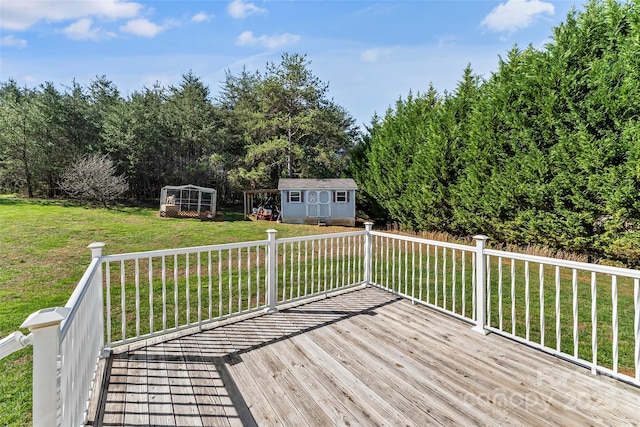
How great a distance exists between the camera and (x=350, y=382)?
236 centimetres

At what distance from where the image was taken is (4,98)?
16.9 metres

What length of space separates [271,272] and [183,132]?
58.6ft

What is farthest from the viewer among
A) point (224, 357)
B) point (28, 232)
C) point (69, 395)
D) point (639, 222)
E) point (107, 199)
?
point (107, 199)

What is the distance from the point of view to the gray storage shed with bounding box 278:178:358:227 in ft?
48.6

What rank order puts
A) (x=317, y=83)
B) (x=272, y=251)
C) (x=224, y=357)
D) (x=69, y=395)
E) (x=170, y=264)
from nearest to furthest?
1. (x=69, y=395)
2. (x=224, y=357)
3. (x=272, y=251)
4. (x=170, y=264)
5. (x=317, y=83)

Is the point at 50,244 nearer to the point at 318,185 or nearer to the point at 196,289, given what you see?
the point at 196,289

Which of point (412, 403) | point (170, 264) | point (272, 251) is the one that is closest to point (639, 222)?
point (412, 403)

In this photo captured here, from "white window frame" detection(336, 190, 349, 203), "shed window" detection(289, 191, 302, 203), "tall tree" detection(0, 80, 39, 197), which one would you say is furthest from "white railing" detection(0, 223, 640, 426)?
"tall tree" detection(0, 80, 39, 197)

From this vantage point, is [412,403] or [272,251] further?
[272,251]

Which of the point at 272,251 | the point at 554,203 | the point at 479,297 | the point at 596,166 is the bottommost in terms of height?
the point at 479,297

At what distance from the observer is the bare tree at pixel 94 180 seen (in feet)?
47.7

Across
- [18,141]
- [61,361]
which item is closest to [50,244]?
[61,361]

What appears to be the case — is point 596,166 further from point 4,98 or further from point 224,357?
point 4,98

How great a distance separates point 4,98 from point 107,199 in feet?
29.7
